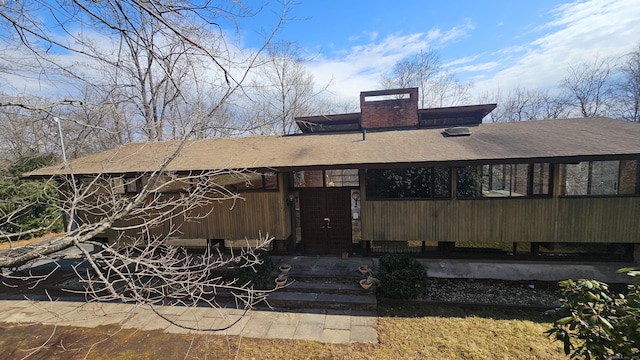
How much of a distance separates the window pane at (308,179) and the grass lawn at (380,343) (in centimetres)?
433

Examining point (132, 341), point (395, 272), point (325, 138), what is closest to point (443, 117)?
point (325, 138)

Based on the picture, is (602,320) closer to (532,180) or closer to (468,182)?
(468,182)

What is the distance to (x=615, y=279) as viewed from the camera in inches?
288

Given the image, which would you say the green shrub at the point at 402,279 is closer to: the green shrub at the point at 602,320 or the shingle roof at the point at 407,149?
the shingle roof at the point at 407,149

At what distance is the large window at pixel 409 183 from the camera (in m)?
7.87

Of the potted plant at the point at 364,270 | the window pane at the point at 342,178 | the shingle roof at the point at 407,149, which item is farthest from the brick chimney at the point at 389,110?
the potted plant at the point at 364,270

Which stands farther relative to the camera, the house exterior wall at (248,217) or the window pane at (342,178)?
the window pane at (342,178)

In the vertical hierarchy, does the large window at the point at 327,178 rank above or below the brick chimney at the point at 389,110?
below

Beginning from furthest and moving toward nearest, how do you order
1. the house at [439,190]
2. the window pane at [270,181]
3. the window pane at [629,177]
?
the window pane at [270,181] < the house at [439,190] < the window pane at [629,177]

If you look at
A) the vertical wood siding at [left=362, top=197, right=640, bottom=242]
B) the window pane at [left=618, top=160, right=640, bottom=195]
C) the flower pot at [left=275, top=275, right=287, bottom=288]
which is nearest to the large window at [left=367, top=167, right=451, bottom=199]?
the vertical wood siding at [left=362, top=197, right=640, bottom=242]

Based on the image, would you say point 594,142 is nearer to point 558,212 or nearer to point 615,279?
point 558,212

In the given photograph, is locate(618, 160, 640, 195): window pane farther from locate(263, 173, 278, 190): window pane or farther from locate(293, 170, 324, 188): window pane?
locate(263, 173, 278, 190): window pane

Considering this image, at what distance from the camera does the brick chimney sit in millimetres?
13977

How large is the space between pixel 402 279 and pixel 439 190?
2.83 m
